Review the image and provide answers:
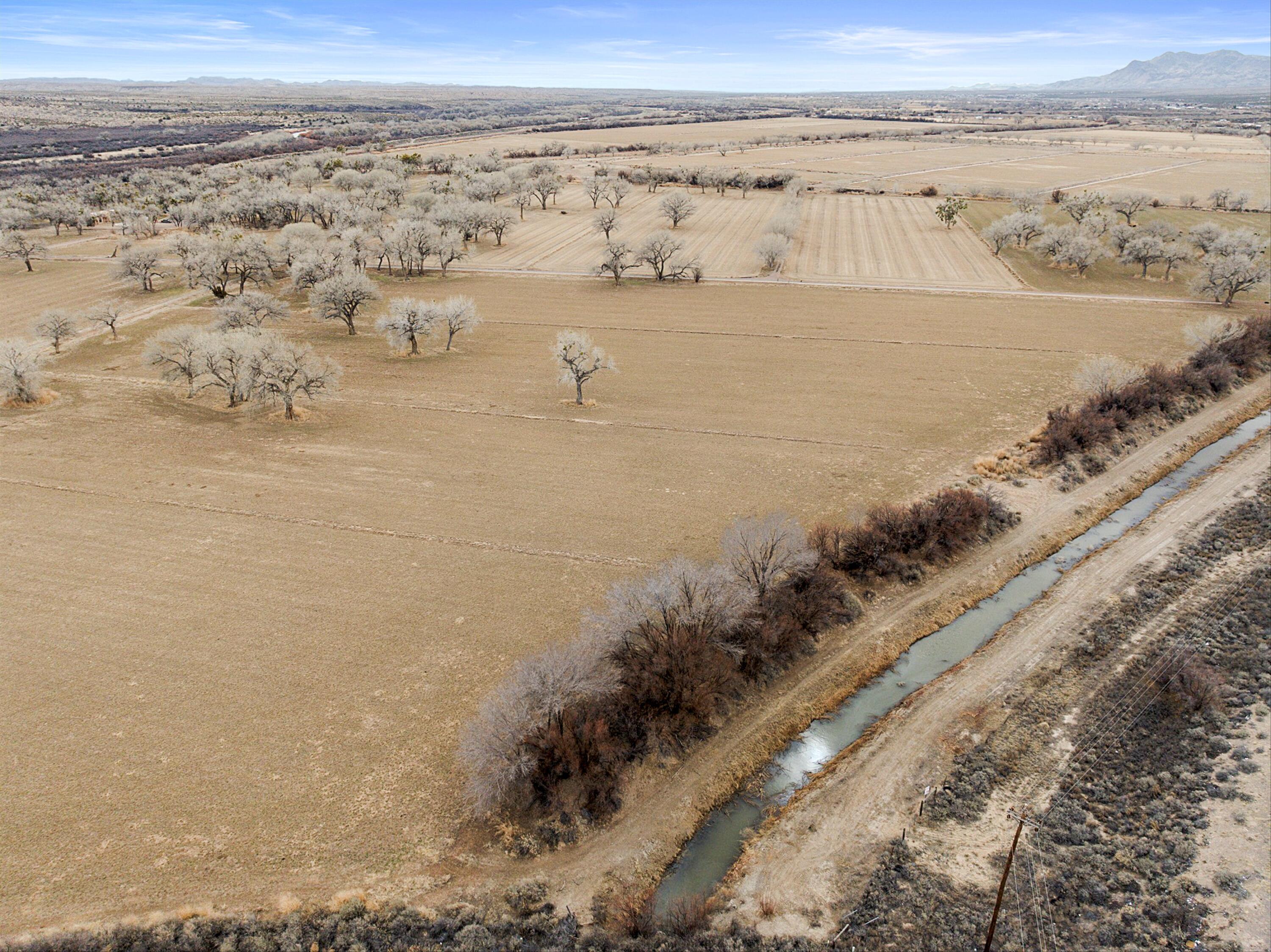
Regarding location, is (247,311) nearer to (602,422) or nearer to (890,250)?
(602,422)

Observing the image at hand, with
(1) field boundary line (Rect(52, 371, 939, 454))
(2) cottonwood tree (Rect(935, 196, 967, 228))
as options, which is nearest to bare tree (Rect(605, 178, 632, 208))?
(2) cottonwood tree (Rect(935, 196, 967, 228))

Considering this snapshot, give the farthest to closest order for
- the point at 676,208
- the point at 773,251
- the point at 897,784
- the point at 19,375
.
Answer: the point at 676,208
the point at 773,251
the point at 19,375
the point at 897,784

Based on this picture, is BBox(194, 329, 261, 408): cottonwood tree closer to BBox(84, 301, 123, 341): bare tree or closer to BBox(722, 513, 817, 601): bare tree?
BBox(84, 301, 123, 341): bare tree

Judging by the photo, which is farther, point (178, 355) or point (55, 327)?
point (55, 327)

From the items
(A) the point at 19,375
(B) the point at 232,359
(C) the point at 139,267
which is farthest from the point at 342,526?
(C) the point at 139,267

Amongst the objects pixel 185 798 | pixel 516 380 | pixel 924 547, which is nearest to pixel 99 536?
pixel 185 798

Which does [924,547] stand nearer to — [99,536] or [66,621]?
[66,621]

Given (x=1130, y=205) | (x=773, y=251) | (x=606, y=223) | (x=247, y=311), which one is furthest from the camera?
(x=1130, y=205)
